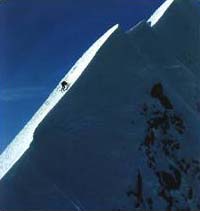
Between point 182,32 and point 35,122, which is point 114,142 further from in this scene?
point 182,32

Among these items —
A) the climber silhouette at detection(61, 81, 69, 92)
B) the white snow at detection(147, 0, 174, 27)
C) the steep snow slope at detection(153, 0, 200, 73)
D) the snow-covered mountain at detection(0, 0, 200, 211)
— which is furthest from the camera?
the white snow at detection(147, 0, 174, 27)

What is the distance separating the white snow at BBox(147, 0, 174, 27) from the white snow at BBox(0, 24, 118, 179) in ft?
10.7

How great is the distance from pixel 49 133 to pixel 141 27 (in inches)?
276

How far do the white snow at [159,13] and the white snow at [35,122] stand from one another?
3.27 m

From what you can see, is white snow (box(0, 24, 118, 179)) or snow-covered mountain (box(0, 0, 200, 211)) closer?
snow-covered mountain (box(0, 0, 200, 211))

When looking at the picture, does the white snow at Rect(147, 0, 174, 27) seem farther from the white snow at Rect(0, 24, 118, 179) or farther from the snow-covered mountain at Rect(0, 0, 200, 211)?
the white snow at Rect(0, 24, 118, 179)

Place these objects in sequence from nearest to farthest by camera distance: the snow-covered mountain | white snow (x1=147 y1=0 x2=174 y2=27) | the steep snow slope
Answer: the snow-covered mountain → the steep snow slope → white snow (x1=147 y1=0 x2=174 y2=27)

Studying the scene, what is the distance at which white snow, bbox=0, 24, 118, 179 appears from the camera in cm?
1962

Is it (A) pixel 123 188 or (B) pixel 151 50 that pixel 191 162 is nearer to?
(A) pixel 123 188

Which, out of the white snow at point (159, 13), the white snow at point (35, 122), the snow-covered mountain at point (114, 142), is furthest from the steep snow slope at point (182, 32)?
the white snow at point (35, 122)

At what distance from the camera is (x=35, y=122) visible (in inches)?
839

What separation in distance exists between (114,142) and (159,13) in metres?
8.96

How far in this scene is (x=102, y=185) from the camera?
18.8m

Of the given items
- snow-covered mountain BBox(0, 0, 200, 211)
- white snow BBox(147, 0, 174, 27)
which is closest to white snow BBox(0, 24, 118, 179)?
snow-covered mountain BBox(0, 0, 200, 211)
